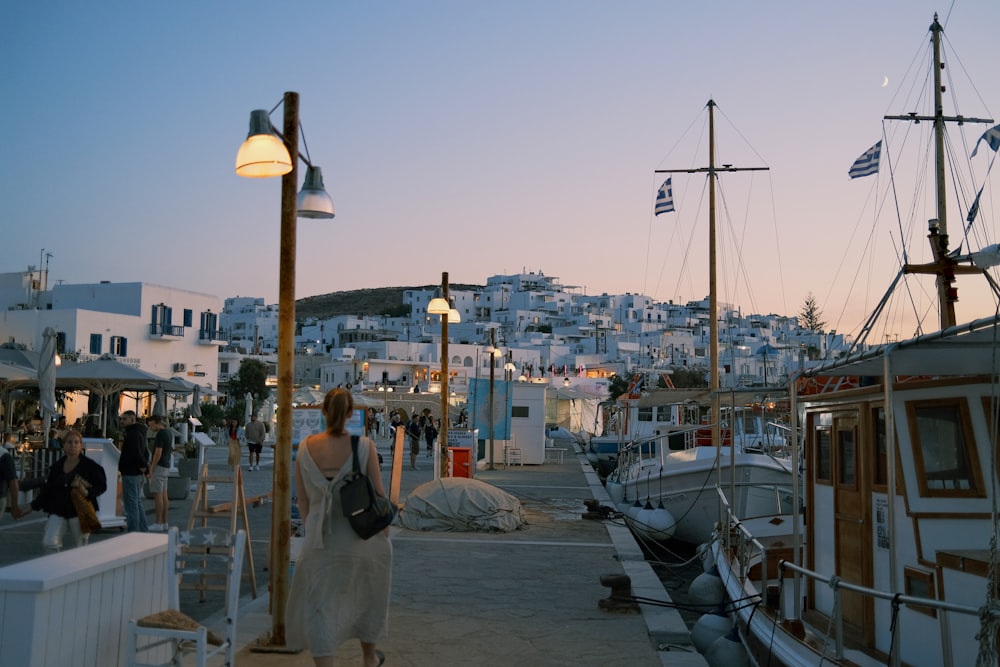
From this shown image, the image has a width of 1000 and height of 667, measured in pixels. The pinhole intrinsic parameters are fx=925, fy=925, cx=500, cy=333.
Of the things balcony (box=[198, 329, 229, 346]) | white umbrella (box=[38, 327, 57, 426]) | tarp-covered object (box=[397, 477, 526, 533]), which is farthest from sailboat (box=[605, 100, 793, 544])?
balcony (box=[198, 329, 229, 346])

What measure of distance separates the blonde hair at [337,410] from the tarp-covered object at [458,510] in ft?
29.5

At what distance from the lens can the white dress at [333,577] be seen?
5.50 metres

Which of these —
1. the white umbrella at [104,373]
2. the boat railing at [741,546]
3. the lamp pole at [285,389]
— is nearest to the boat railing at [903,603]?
the boat railing at [741,546]

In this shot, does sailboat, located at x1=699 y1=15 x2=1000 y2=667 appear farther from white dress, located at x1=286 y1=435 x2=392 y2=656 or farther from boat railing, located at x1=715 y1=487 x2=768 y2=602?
white dress, located at x1=286 y1=435 x2=392 y2=656

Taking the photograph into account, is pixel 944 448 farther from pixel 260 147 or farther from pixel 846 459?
pixel 260 147

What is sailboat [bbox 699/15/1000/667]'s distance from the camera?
18.8 feet

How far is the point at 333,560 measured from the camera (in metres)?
5.54

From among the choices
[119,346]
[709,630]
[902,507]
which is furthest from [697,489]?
[119,346]

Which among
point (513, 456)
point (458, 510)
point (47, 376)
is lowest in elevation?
point (458, 510)

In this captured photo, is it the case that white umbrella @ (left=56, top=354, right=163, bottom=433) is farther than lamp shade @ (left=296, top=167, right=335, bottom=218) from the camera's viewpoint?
Yes

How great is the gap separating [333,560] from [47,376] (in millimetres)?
15282

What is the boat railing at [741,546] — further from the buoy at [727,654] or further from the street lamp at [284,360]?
the street lamp at [284,360]

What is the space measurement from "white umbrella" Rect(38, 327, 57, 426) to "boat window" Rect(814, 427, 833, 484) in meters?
15.2

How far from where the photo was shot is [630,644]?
24.9 feet
